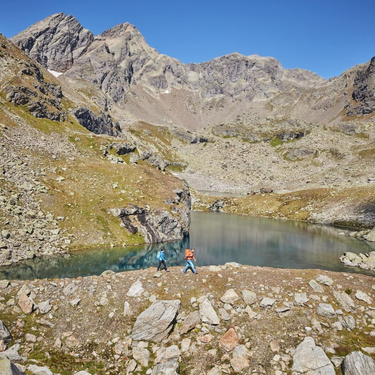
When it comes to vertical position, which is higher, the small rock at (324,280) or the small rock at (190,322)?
the small rock at (324,280)

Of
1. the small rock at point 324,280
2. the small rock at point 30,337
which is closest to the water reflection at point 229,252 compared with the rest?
the small rock at point 30,337

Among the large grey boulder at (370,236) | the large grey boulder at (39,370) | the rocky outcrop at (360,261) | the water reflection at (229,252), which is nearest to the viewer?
the large grey boulder at (39,370)

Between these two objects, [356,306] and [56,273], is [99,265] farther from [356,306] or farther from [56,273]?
[356,306]

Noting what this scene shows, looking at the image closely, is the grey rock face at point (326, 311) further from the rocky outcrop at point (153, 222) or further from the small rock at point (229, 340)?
the rocky outcrop at point (153, 222)

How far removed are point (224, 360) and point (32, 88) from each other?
13586 centimetres

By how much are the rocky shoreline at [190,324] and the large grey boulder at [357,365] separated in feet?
0.21

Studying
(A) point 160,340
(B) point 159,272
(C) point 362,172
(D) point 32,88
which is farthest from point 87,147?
(C) point 362,172

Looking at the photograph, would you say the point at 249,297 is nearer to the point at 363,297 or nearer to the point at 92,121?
the point at 363,297

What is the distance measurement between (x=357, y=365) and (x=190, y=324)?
1154cm

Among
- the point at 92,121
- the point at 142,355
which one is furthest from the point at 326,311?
the point at 92,121

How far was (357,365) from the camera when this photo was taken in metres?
16.9

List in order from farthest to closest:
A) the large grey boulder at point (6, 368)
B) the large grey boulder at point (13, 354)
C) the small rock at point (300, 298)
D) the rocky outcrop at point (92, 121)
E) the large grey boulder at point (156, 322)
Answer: the rocky outcrop at point (92, 121) → the small rock at point (300, 298) → the large grey boulder at point (156, 322) → the large grey boulder at point (13, 354) → the large grey boulder at point (6, 368)

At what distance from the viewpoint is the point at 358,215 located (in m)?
94.2

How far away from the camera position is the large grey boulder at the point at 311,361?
17550mm
